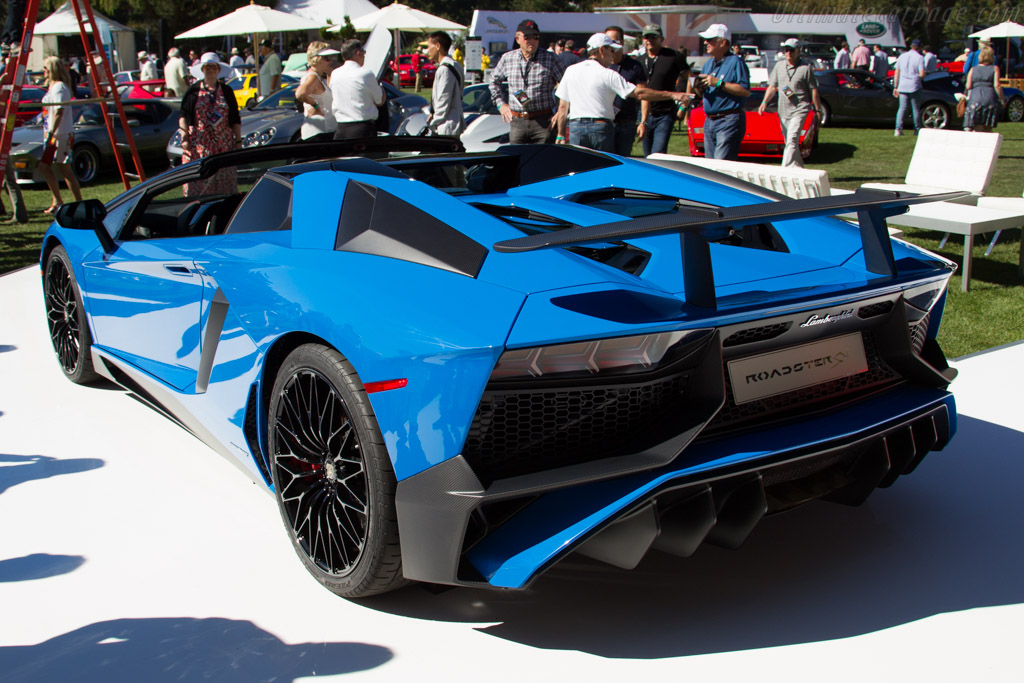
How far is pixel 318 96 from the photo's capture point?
9.70 metres

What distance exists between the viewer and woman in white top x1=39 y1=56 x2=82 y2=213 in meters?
10.1

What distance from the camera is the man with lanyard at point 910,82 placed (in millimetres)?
15828

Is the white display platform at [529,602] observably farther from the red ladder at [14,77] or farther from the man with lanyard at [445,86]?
the man with lanyard at [445,86]

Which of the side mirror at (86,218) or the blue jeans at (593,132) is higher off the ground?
the side mirror at (86,218)

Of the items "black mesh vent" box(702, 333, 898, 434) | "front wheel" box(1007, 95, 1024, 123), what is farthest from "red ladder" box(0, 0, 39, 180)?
"front wheel" box(1007, 95, 1024, 123)

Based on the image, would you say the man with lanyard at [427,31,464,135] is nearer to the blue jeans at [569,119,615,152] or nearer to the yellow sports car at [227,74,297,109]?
the blue jeans at [569,119,615,152]

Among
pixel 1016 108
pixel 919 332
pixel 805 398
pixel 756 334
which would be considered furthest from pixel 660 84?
pixel 1016 108

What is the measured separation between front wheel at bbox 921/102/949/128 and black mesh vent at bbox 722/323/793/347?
16.9 m

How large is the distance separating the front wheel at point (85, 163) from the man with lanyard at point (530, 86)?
705 cm

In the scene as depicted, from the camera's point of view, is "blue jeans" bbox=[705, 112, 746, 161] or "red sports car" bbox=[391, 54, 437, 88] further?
"red sports car" bbox=[391, 54, 437, 88]

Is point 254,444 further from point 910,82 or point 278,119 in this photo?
point 910,82

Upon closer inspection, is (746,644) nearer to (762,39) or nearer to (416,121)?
(416,121)

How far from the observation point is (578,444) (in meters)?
2.26

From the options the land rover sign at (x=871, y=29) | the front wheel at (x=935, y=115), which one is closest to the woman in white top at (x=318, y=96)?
the front wheel at (x=935, y=115)
